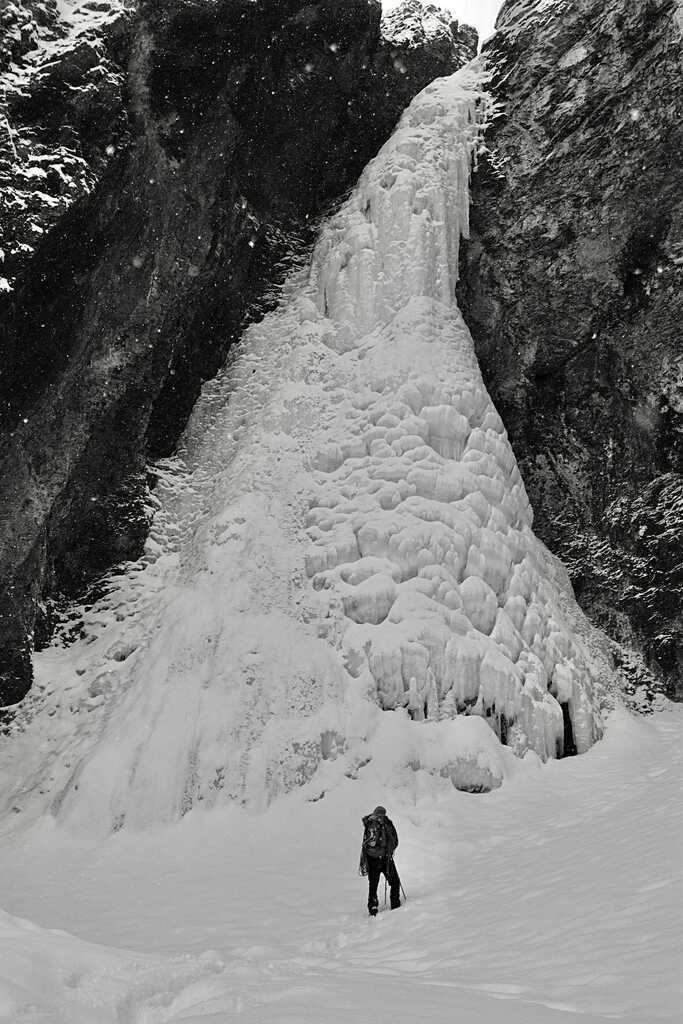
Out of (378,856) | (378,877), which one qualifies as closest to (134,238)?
(378,856)

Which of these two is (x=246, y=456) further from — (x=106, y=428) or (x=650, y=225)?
(x=650, y=225)

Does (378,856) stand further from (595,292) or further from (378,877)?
(595,292)

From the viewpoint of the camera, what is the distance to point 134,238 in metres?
13.6

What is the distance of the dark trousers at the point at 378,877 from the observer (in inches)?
257

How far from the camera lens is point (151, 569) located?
1342 cm

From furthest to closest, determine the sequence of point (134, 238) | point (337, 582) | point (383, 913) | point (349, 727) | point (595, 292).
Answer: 1. point (595, 292)
2. point (134, 238)
3. point (337, 582)
4. point (349, 727)
5. point (383, 913)

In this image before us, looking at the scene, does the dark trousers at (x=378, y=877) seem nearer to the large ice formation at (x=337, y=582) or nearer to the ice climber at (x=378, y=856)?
the ice climber at (x=378, y=856)

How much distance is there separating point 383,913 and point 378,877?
323mm

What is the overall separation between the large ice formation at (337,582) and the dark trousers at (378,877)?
11.3 feet

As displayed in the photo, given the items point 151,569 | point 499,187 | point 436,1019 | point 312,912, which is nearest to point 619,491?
point 499,187

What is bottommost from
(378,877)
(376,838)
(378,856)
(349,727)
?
(378,877)

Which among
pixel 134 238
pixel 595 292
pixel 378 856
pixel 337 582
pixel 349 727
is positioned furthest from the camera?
pixel 595 292

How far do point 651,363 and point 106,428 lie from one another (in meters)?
11.1

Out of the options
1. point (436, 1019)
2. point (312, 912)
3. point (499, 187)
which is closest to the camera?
point (436, 1019)
